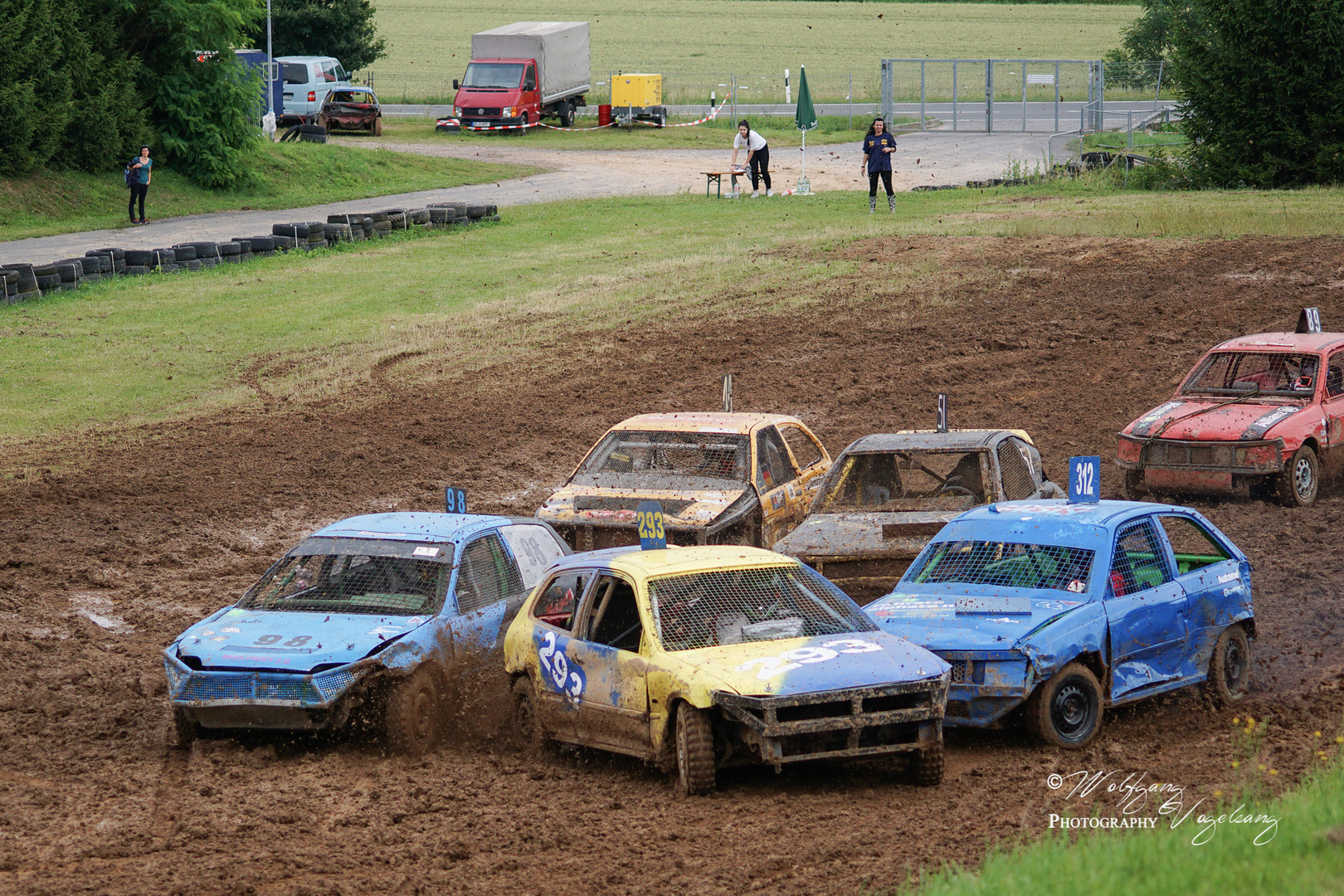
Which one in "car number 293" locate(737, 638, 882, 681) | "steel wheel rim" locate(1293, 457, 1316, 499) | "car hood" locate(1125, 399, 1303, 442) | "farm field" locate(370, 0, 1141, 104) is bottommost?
"steel wheel rim" locate(1293, 457, 1316, 499)

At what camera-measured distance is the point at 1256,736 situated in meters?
8.23

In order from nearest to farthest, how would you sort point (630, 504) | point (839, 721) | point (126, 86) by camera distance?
point (839, 721) → point (630, 504) → point (126, 86)

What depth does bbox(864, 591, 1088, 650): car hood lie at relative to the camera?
850 cm

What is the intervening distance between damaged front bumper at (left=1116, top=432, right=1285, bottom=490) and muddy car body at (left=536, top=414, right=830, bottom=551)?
11.2 ft

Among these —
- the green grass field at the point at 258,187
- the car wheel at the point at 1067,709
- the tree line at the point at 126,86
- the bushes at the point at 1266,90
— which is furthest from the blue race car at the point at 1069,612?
the tree line at the point at 126,86

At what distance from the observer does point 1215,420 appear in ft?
48.7

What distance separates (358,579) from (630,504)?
2.93 m

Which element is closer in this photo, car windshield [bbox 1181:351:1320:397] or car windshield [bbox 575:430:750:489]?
car windshield [bbox 575:430:750:489]

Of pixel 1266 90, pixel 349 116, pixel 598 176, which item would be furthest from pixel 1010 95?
pixel 1266 90

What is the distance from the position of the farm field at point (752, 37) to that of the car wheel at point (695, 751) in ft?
203

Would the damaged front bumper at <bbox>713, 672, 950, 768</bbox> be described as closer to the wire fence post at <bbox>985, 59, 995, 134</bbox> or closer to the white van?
the wire fence post at <bbox>985, 59, 995, 134</bbox>

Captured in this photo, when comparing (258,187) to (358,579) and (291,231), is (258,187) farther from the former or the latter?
(358,579)

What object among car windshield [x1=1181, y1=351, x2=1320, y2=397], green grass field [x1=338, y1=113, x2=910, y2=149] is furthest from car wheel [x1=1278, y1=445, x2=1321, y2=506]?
green grass field [x1=338, y1=113, x2=910, y2=149]

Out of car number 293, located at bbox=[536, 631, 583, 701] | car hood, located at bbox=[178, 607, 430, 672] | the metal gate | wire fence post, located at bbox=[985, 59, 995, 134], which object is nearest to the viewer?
car number 293, located at bbox=[536, 631, 583, 701]
